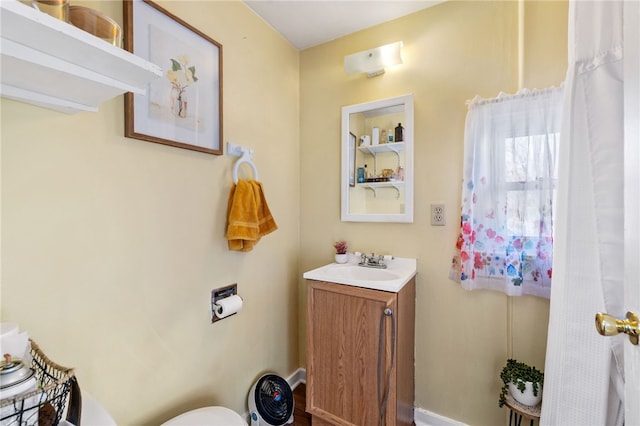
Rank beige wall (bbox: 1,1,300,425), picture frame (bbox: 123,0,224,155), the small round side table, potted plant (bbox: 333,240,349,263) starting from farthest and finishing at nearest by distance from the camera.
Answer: potted plant (bbox: 333,240,349,263), the small round side table, picture frame (bbox: 123,0,224,155), beige wall (bbox: 1,1,300,425)

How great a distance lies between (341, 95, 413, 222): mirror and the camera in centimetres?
173

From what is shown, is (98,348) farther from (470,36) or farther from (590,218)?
(470,36)

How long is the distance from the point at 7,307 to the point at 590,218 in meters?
1.88

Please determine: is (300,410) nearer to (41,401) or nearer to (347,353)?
(347,353)

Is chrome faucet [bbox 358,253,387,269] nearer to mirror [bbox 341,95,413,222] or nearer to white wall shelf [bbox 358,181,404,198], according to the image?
mirror [bbox 341,95,413,222]

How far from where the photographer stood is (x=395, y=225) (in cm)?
178

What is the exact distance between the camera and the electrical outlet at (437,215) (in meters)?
1.63

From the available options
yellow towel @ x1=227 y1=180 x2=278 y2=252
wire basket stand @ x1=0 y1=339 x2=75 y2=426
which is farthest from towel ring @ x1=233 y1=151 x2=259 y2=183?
wire basket stand @ x1=0 y1=339 x2=75 y2=426

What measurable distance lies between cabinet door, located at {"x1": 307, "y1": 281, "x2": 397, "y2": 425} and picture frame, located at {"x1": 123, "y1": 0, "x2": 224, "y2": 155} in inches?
39.6

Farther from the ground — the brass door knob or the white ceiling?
the white ceiling

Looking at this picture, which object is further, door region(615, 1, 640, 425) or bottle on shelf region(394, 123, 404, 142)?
bottle on shelf region(394, 123, 404, 142)

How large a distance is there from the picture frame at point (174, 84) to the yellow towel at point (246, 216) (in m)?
0.23

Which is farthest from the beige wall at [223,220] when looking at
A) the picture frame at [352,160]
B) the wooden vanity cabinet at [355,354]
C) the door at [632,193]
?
the door at [632,193]

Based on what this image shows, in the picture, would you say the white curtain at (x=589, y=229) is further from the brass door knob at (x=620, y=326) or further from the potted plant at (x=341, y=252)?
the potted plant at (x=341, y=252)
